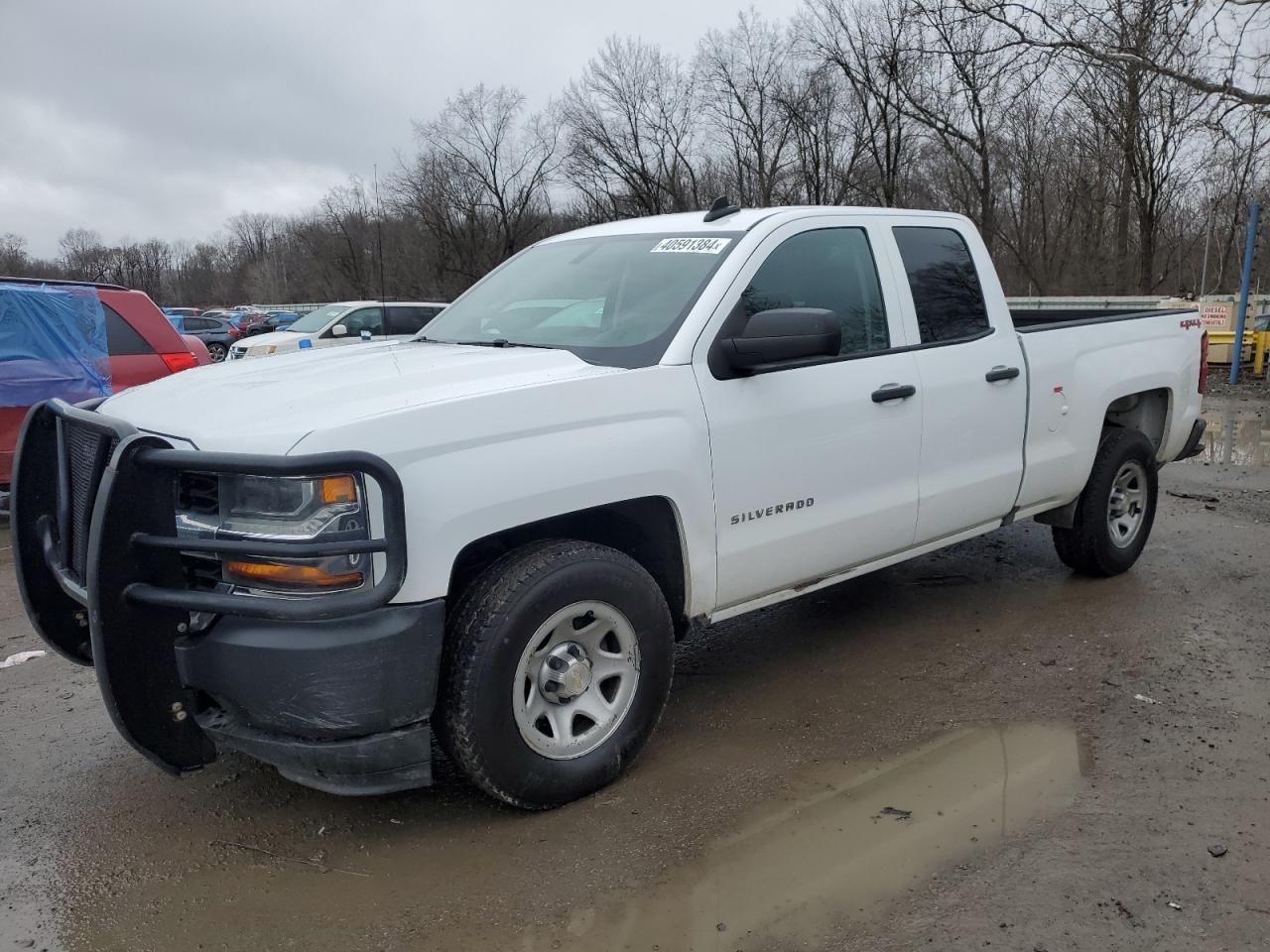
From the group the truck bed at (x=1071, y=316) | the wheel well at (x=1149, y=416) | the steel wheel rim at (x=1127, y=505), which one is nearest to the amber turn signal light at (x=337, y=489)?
the truck bed at (x=1071, y=316)

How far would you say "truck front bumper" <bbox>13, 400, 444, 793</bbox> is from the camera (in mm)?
2607

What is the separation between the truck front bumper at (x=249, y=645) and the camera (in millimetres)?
2607

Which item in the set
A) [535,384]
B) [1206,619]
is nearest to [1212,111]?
[1206,619]

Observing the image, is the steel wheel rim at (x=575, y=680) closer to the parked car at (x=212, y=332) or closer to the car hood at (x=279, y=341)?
the car hood at (x=279, y=341)

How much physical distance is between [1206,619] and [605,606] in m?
3.51

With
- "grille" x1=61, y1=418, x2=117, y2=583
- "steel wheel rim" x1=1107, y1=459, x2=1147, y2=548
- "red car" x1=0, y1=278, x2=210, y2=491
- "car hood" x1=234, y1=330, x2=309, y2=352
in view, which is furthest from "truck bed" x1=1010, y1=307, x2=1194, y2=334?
"car hood" x1=234, y1=330, x2=309, y2=352

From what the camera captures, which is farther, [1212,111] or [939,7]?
[939,7]

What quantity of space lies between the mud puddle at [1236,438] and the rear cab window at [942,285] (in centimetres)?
610

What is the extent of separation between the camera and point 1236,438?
434 inches

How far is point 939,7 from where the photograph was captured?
Result: 18.0 m

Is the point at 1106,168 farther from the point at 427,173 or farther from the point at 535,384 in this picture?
the point at 535,384

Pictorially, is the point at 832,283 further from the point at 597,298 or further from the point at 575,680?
the point at 575,680

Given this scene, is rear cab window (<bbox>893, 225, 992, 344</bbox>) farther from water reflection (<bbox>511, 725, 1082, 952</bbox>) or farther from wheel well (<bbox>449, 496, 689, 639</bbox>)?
water reflection (<bbox>511, 725, 1082, 952</bbox>)

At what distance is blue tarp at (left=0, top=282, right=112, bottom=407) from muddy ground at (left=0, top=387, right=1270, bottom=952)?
11.9 feet
